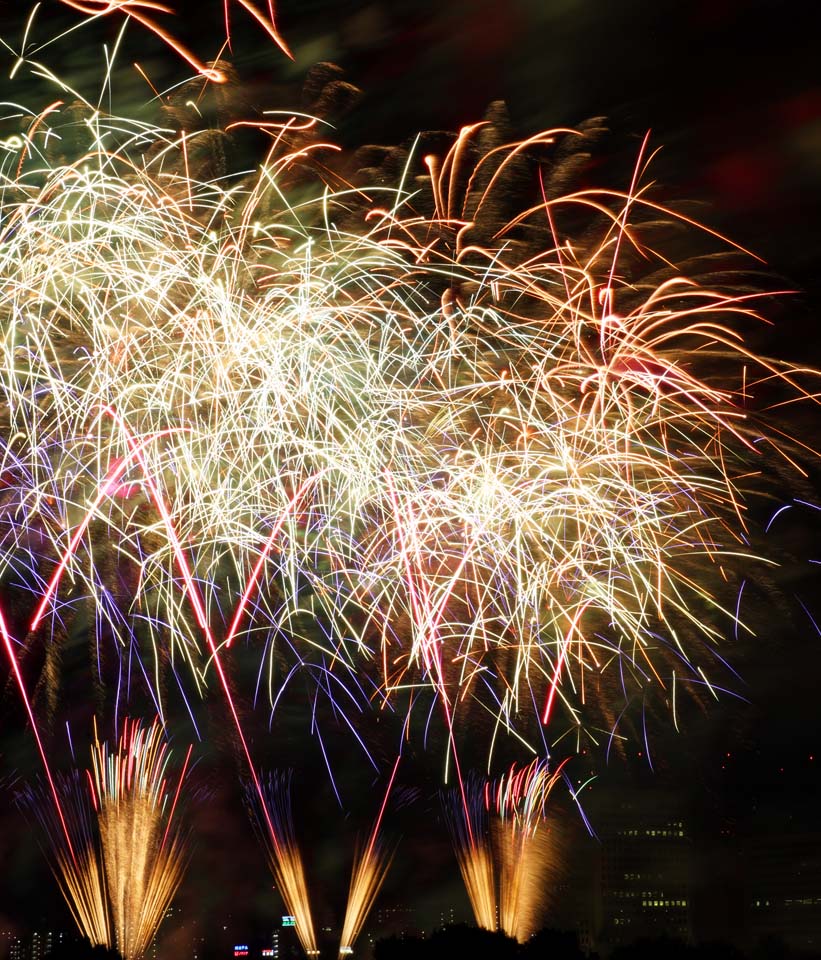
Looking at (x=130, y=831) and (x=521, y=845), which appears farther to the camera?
(x=521, y=845)

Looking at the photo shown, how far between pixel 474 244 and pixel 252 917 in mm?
13192

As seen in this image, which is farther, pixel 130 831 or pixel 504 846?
pixel 504 846

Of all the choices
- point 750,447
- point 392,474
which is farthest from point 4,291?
point 750,447

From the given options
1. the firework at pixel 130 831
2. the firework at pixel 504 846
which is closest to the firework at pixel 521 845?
the firework at pixel 504 846

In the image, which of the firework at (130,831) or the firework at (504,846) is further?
the firework at (504,846)

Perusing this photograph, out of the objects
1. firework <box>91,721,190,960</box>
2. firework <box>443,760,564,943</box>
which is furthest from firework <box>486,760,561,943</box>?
firework <box>91,721,190,960</box>

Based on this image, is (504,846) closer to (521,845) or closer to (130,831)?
(521,845)

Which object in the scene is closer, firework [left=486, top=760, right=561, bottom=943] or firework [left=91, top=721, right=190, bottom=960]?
firework [left=91, top=721, right=190, bottom=960]

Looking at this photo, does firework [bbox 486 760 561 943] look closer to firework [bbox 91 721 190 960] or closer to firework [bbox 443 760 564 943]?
firework [bbox 443 760 564 943]

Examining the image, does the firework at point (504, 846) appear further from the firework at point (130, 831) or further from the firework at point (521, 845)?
the firework at point (130, 831)

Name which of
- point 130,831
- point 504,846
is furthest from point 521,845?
point 130,831

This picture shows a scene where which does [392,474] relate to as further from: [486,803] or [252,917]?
[252,917]

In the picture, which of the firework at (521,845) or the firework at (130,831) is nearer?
the firework at (130,831)

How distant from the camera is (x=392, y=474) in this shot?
12508 mm
